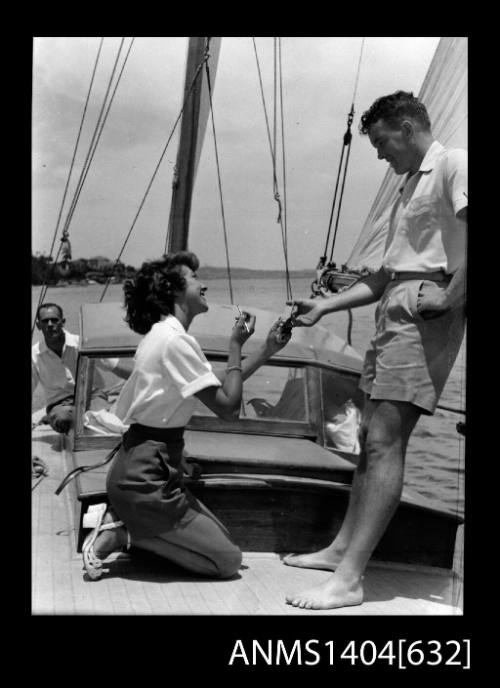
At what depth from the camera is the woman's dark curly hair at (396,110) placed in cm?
318

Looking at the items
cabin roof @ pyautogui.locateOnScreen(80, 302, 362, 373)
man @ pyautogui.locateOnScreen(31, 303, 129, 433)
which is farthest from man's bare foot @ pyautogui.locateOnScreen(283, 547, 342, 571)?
man @ pyautogui.locateOnScreen(31, 303, 129, 433)

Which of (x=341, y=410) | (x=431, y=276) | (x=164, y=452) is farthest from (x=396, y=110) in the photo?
(x=341, y=410)

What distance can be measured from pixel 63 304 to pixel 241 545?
282 cm

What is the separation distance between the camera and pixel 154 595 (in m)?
3.19

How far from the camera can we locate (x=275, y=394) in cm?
510

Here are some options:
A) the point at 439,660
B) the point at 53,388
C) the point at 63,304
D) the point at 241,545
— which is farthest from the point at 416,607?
the point at 63,304

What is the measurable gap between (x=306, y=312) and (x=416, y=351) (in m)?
0.47

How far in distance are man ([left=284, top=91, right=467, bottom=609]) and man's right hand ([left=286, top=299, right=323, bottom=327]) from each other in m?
0.02

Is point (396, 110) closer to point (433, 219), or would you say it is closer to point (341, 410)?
point (433, 219)

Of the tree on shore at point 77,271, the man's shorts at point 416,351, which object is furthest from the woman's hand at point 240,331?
the tree on shore at point 77,271

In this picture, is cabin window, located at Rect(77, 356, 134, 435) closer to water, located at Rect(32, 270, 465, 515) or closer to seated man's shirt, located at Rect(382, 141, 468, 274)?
water, located at Rect(32, 270, 465, 515)

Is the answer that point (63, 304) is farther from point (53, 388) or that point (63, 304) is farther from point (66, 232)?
point (66, 232)

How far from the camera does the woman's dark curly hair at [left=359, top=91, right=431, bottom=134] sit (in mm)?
3178
